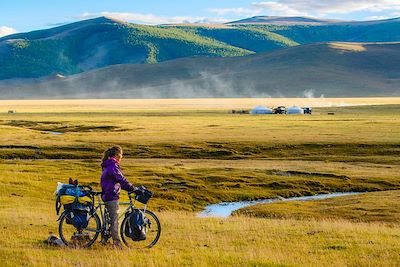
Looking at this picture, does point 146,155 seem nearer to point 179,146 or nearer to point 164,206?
point 179,146

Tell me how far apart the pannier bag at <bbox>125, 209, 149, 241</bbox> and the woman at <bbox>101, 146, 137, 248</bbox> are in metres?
0.36

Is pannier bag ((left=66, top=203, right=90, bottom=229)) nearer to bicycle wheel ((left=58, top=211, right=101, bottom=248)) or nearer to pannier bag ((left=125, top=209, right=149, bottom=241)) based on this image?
bicycle wheel ((left=58, top=211, right=101, bottom=248))

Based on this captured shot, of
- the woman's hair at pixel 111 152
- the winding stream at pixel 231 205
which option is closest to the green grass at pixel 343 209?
the winding stream at pixel 231 205

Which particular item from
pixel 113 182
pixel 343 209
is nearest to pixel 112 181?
pixel 113 182

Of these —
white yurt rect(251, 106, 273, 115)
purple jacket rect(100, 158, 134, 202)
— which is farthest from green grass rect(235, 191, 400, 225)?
white yurt rect(251, 106, 273, 115)

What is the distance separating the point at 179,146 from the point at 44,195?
111 ft

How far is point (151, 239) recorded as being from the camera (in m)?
19.3

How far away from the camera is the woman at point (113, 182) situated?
1711 centimetres

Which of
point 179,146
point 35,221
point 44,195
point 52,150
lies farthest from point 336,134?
point 35,221

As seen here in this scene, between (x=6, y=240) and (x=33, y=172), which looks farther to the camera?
(x=33, y=172)

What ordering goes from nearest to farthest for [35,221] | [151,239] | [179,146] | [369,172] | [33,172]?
[151,239] < [35,221] < [33,172] < [369,172] < [179,146]

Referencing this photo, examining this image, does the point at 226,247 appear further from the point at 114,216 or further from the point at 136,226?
the point at 114,216

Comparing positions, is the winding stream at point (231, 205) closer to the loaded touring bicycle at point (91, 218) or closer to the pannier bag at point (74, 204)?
the loaded touring bicycle at point (91, 218)

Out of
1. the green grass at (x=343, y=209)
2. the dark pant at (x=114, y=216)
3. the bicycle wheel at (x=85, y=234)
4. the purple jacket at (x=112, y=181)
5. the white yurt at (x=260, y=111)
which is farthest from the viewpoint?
the white yurt at (x=260, y=111)
